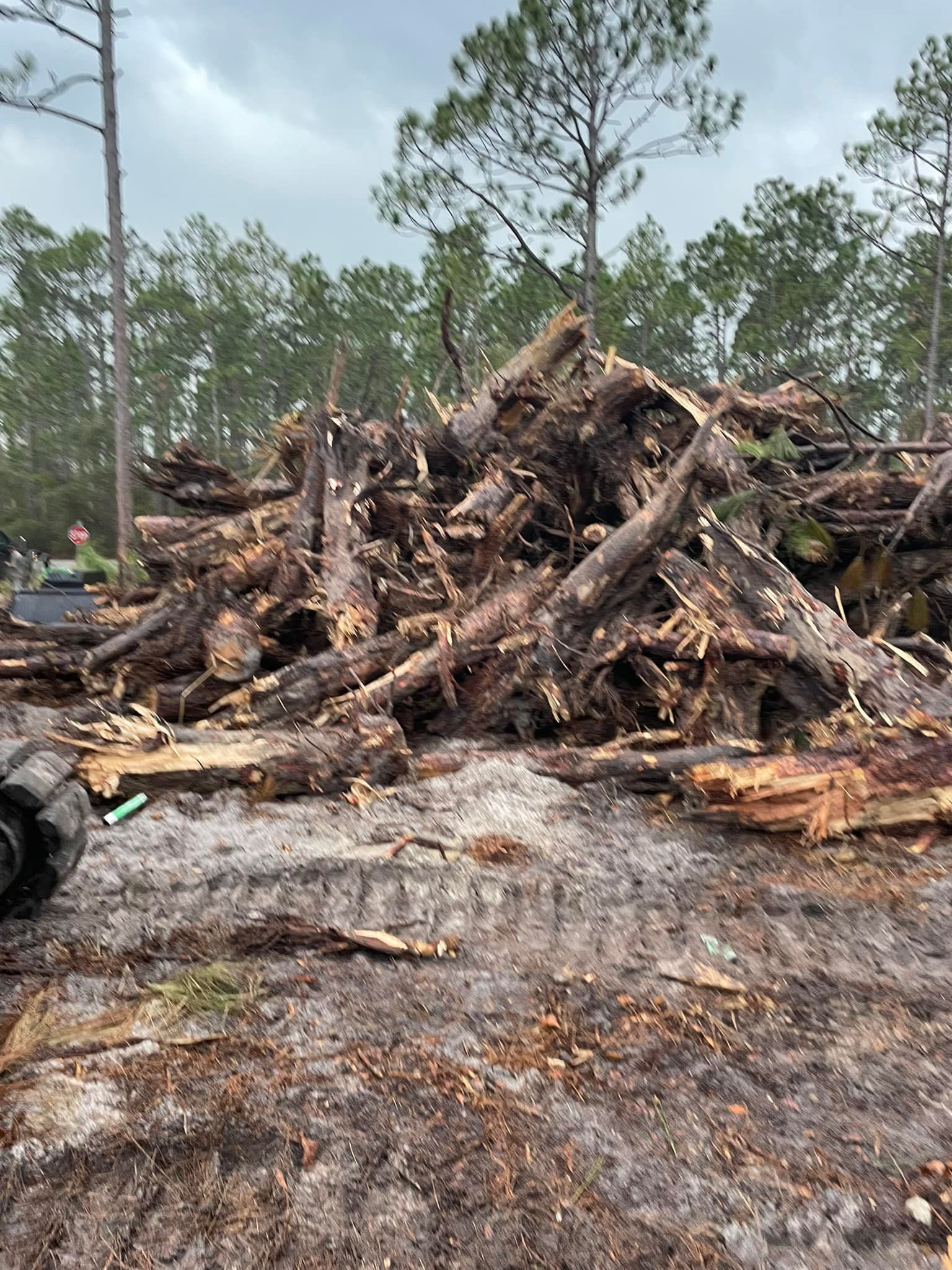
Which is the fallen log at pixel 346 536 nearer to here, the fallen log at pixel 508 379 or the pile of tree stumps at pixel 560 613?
the pile of tree stumps at pixel 560 613

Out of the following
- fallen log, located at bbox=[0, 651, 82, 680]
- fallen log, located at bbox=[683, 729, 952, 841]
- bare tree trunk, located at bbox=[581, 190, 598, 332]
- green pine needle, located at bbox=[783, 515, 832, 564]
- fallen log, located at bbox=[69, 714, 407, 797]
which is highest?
bare tree trunk, located at bbox=[581, 190, 598, 332]

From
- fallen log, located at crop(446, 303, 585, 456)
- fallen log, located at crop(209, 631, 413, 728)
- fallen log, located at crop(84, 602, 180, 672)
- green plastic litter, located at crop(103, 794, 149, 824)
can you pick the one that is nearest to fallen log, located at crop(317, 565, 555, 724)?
fallen log, located at crop(209, 631, 413, 728)

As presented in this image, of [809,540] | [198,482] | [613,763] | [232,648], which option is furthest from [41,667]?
[809,540]

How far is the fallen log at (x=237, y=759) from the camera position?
191 inches

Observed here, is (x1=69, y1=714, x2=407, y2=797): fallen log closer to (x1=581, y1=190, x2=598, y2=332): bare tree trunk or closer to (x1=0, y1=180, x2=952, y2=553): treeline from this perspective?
(x1=0, y1=180, x2=952, y2=553): treeline

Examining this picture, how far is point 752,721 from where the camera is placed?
5602 mm

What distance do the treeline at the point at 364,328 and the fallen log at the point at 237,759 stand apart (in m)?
4.44

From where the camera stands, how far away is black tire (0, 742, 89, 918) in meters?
2.97

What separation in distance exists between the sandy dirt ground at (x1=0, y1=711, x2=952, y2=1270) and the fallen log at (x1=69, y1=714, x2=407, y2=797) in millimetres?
600

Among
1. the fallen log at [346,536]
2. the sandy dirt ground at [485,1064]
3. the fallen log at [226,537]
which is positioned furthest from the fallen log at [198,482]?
the sandy dirt ground at [485,1064]

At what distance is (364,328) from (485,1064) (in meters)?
41.1

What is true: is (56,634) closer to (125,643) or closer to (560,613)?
(125,643)

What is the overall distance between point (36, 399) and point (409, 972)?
47.4m

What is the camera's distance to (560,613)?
607cm
